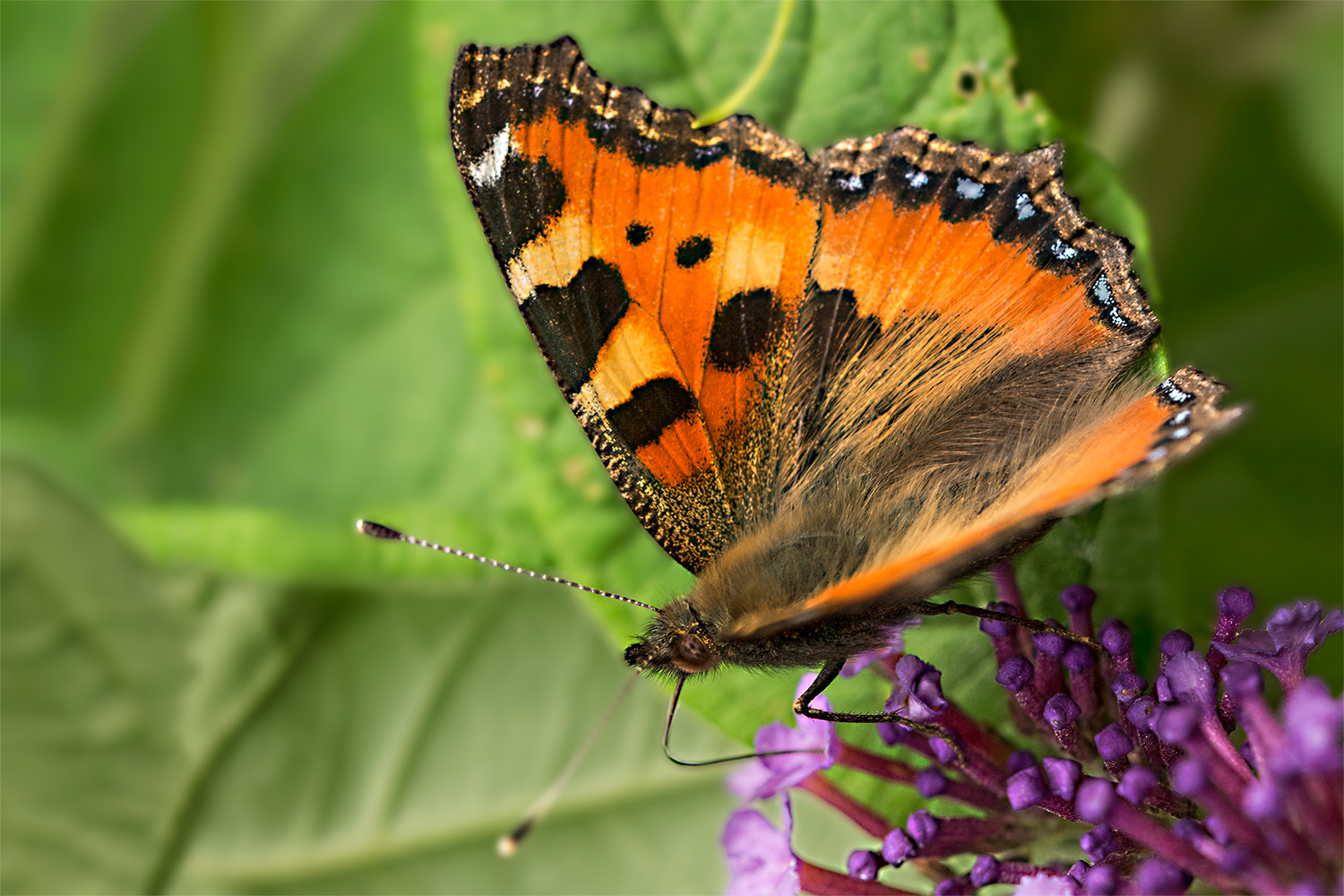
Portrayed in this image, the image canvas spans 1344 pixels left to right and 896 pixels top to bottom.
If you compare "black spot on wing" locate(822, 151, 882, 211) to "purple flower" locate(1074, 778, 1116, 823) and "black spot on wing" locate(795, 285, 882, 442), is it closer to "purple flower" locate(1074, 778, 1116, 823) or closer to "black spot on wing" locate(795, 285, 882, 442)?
"black spot on wing" locate(795, 285, 882, 442)

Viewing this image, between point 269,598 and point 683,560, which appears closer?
point 683,560

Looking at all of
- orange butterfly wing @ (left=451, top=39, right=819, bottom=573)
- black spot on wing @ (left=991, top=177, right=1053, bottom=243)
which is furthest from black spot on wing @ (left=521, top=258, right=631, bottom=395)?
black spot on wing @ (left=991, top=177, right=1053, bottom=243)

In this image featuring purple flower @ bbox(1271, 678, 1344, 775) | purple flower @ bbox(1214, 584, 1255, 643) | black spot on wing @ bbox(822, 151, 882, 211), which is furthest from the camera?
black spot on wing @ bbox(822, 151, 882, 211)

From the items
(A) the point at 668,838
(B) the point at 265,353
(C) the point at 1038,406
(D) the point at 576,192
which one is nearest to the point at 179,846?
(A) the point at 668,838

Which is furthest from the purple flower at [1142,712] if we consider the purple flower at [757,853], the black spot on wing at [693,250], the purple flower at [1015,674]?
the black spot on wing at [693,250]

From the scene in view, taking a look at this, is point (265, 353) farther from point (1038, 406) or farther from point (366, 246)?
point (1038, 406)
